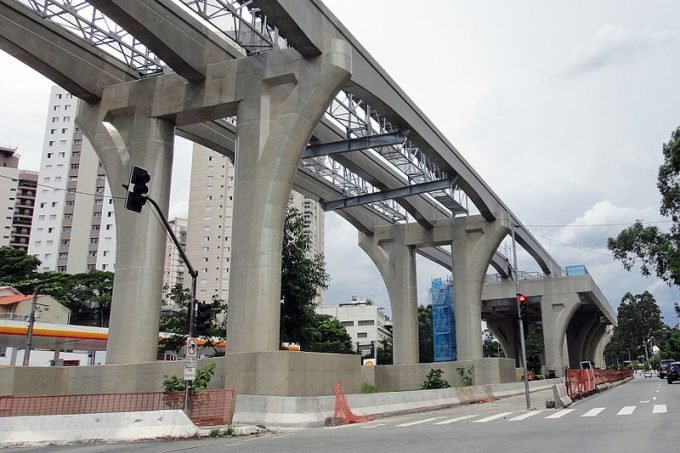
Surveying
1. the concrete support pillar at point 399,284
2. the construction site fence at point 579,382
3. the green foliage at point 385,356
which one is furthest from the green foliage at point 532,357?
the construction site fence at point 579,382

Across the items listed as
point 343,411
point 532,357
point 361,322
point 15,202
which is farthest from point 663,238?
point 15,202

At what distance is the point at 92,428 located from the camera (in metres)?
15.1

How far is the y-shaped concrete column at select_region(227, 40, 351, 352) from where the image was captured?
2211 centimetres

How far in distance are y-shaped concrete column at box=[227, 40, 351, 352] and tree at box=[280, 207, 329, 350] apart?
12745mm

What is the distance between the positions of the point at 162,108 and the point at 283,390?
45.6 feet

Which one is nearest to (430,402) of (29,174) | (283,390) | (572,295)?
(283,390)

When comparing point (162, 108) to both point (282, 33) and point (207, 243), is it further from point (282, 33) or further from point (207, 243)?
point (207, 243)

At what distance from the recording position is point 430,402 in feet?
94.4

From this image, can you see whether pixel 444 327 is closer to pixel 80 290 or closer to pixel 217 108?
pixel 217 108

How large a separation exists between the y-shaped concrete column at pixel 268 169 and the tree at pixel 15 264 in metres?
72.5

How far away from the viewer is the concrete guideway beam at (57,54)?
76.7 feet

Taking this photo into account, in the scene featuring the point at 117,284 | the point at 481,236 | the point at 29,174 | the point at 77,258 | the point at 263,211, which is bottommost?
the point at 117,284

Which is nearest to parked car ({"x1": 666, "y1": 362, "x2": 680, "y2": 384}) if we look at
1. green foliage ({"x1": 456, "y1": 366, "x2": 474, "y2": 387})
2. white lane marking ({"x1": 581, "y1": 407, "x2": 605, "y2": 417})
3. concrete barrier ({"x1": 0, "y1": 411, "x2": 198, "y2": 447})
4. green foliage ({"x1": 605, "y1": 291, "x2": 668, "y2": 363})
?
green foliage ({"x1": 456, "y1": 366, "x2": 474, "y2": 387})

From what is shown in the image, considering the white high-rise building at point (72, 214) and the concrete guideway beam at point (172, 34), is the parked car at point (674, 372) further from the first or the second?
the white high-rise building at point (72, 214)
